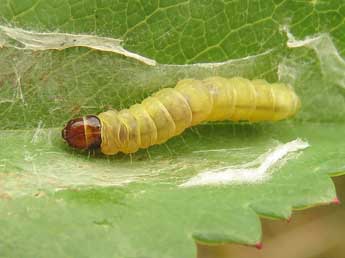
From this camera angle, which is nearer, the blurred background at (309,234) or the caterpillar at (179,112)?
the caterpillar at (179,112)

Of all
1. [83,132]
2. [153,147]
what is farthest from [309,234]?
[83,132]

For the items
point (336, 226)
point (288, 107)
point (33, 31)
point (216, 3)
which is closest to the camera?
point (33, 31)

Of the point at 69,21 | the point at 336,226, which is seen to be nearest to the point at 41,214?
the point at 69,21

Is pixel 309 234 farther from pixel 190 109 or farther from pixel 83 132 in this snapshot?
pixel 83 132

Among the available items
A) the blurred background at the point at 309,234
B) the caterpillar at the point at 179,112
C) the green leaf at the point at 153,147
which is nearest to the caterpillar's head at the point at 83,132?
the caterpillar at the point at 179,112

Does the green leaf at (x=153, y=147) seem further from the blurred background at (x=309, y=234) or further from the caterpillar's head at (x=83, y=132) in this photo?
the blurred background at (x=309, y=234)

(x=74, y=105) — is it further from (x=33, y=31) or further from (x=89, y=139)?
(x=33, y=31)

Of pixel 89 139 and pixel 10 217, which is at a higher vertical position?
pixel 89 139
